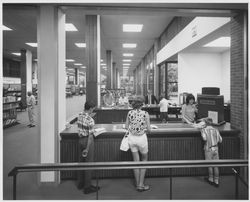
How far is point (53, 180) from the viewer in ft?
13.7

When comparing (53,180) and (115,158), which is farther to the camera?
(115,158)

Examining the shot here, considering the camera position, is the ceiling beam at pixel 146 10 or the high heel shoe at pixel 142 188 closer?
the high heel shoe at pixel 142 188

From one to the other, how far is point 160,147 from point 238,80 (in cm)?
201

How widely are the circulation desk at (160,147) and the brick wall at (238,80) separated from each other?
18 cm

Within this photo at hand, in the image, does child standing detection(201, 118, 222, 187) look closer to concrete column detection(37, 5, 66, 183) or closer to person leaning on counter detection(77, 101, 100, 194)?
person leaning on counter detection(77, 101, 100, 194)

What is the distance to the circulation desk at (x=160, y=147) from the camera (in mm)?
4449

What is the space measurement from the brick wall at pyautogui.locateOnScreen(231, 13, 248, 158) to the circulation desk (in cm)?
18

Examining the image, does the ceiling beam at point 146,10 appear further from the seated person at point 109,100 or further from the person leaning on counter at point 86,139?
the seated person at point 109,100

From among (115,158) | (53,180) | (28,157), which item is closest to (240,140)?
(115,158)

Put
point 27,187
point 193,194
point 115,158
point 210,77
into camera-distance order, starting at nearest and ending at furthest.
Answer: point 193,194 → point 27,187 → point 115,158 → point 210,77

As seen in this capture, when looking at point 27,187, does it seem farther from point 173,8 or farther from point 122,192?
point 173,8

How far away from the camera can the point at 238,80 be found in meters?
4.67

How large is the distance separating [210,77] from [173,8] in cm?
705

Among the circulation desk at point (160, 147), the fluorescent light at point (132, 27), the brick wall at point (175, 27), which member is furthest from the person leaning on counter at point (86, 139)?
the fluorescent light at point (132, 27)
